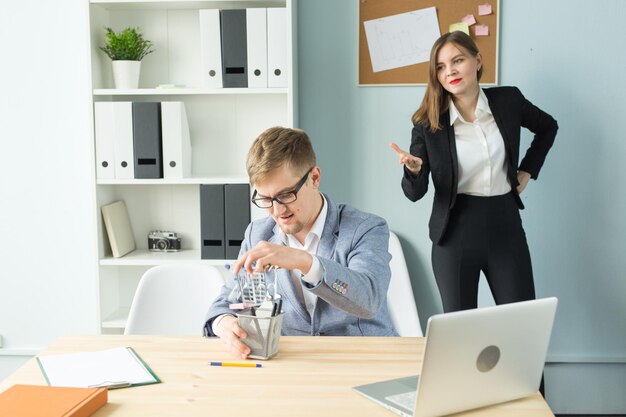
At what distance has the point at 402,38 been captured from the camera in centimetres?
317

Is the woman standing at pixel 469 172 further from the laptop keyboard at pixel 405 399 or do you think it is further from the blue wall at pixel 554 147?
the laptop keyboard at pixel 405 399

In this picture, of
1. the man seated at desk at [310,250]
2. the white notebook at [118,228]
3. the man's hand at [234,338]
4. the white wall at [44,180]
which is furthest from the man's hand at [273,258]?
the white wall at [44,180]

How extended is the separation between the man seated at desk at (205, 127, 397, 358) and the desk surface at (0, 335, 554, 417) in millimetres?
81

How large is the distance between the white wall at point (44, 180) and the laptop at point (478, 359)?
233 cm

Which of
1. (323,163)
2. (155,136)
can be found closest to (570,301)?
(323,163)

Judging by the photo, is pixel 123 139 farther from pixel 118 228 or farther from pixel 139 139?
pixel 118 228

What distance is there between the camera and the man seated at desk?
1.74m

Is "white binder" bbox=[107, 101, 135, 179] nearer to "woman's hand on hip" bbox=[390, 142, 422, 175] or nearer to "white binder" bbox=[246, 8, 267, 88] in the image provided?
"white binder" bbox=[246, 8, 267, 88]

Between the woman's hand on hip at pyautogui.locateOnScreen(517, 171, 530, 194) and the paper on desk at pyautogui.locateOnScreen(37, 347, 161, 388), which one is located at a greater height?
the woman's hand on hip at pyautogui.locateOnScreen(517, 171, 530, 194)

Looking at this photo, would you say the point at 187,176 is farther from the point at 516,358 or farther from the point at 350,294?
the point at 516,358

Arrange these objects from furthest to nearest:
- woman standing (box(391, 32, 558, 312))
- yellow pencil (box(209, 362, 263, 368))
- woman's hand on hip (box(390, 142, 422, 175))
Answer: woman standing (box(391, 32, 558, 312)) < woman's hand on hip (box(390, 142, 422, 175)) < yellow pencil (box(209, 362, 263, 368))

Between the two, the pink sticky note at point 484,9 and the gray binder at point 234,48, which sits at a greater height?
the pink sticky note at point 484,9

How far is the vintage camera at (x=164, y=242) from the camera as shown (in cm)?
327

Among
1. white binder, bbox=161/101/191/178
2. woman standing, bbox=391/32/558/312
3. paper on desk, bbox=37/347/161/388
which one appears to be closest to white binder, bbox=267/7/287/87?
white binder, bbox=161/101/191/178
